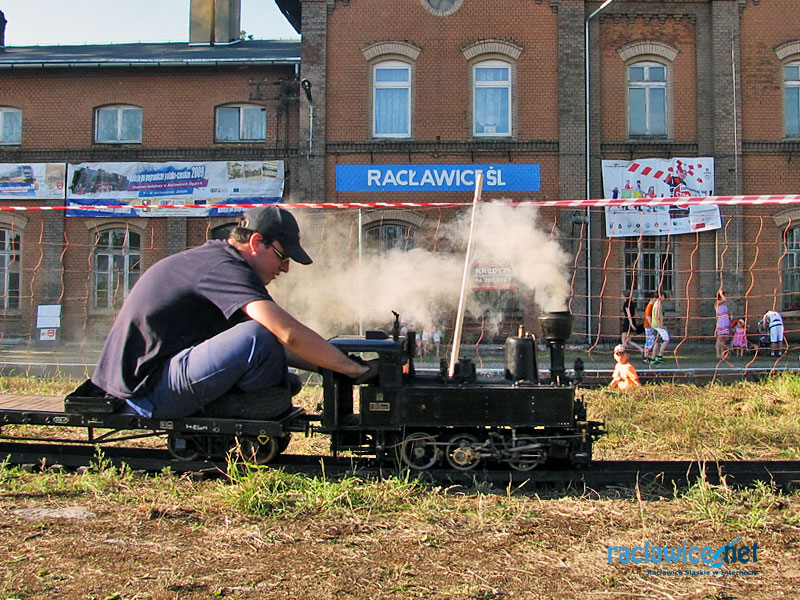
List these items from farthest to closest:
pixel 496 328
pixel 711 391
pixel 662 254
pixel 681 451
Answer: pixel 662 254 → pixel 496 328 → pixel 711 391 → pixel 681 451

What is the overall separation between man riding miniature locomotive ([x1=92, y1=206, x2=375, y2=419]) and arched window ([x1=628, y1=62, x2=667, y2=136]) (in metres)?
15.1

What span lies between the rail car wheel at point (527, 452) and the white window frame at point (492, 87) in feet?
43.8

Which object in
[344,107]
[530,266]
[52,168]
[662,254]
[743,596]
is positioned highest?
[344,107]

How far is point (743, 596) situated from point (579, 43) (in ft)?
52.4

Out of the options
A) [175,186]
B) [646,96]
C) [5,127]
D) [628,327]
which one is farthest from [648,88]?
[5,127]

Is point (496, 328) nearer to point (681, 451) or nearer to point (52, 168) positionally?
point (681, 451)

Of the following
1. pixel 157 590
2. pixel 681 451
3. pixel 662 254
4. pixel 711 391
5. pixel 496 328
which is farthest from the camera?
pixel 662 254

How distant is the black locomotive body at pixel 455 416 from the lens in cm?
423

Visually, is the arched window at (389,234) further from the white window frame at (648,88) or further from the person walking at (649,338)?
the white window frame at (648,88)

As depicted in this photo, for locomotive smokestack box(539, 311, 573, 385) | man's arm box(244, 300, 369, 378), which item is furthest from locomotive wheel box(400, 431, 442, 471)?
locomotive smokestack box(539, 311, 573, 385)

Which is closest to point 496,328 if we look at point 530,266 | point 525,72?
point 525,72

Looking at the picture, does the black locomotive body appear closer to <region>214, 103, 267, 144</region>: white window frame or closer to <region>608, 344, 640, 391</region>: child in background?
<region>608, 344, 640, 391</region>: child in background

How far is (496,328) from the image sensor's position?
15.6 meters

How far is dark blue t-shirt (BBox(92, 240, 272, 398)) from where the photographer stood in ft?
12.2
